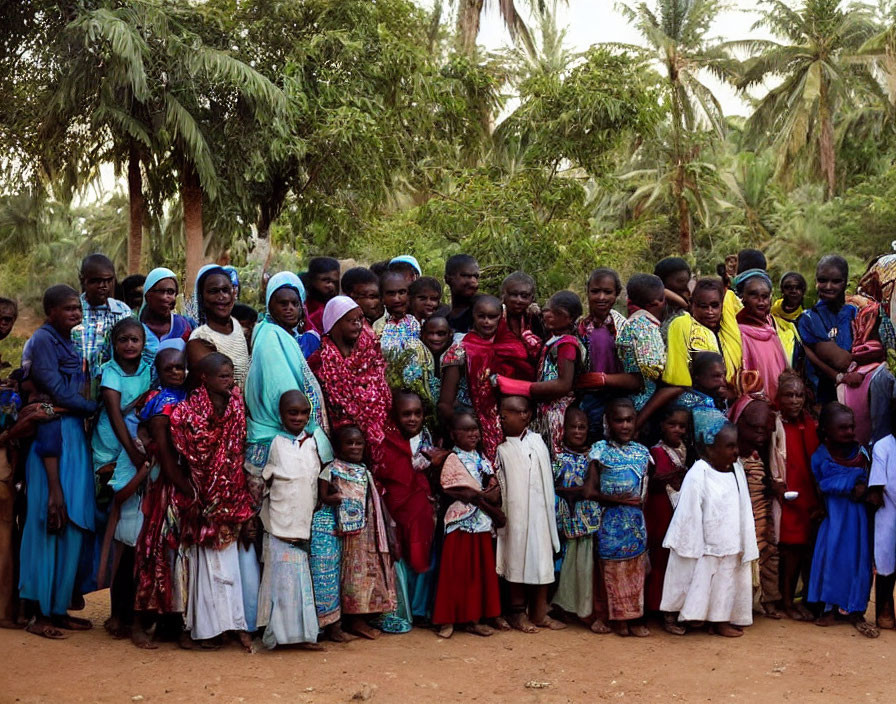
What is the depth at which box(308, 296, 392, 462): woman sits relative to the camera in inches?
204

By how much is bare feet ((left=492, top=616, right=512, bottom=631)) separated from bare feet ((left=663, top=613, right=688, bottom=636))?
2.82 feet

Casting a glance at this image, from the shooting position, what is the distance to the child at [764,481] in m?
5.56

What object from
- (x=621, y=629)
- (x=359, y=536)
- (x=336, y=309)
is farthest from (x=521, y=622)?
(x=336, y=309)

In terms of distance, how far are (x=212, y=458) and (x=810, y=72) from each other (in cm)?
2993

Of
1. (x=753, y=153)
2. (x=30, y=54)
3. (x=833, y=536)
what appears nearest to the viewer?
(x=833, y=536)

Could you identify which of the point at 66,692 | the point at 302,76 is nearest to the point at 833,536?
the point at 66,692

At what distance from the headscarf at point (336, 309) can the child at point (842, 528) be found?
276 cm

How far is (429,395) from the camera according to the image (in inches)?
217

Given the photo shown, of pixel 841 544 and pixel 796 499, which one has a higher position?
pixel 796 499

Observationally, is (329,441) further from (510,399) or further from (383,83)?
(383,83)

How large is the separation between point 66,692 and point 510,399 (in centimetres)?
261

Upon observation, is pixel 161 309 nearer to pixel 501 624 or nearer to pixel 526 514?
pixel 526 514

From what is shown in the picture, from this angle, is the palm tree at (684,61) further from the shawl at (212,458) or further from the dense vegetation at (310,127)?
the shawl at (212,458)

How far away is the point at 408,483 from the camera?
5336 millimetres
